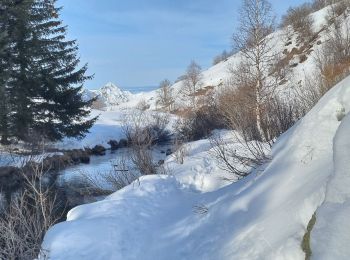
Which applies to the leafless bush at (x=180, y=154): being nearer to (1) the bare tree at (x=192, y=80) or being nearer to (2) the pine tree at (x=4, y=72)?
(2) the pine tree at (x=4, y=72)

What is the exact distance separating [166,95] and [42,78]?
4617cm

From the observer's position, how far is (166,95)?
7262 centimetres

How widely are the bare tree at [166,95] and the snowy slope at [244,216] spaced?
5886cm

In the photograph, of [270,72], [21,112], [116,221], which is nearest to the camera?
[116,221]

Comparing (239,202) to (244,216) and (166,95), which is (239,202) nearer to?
(244,216)

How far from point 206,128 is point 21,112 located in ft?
41.0

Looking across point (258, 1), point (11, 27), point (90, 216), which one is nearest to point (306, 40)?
point (258, 1)

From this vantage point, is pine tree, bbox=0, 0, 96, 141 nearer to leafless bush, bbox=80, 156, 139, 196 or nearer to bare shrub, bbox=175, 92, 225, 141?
bare shrub, bbox=175, 92, 225, 141

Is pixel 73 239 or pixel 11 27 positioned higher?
pixel 11 27

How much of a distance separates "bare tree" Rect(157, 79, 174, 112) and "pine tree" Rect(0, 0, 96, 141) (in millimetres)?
37640

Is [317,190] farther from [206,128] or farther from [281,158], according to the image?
[206,128]

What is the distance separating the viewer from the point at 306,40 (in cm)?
5181

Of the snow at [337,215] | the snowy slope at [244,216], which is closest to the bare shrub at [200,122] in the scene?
the snowy slope at [244,216]

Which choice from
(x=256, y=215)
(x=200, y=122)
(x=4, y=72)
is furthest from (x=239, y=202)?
(x=200, y=122)
